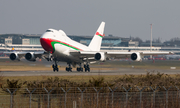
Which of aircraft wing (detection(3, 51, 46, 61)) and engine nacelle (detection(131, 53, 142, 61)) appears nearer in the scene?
engine nacelle (detection(131, 53, 142, 61))

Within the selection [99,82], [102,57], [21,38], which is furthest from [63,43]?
[21,38]

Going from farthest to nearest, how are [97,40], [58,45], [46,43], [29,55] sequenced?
[97,40] → [29,55] → [58,45] → [46,43]

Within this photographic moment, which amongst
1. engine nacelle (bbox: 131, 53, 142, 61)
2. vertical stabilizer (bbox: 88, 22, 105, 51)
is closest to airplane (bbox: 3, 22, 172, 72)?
engine nacelle (bbox: 131, 53, 142, 61)

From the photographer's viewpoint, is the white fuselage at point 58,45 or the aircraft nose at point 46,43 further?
the white fuselage at point 58,45

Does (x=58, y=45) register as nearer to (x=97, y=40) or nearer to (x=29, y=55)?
(x=29, y=55)

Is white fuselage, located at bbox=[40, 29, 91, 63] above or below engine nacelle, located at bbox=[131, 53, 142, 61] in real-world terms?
above

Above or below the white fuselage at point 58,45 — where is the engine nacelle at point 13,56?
below

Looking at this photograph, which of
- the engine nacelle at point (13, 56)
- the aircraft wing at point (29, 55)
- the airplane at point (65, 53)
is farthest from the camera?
the engine nacelle at point (13, 56)

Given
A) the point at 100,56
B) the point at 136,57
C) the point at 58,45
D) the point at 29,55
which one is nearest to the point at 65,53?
the point at 58,45

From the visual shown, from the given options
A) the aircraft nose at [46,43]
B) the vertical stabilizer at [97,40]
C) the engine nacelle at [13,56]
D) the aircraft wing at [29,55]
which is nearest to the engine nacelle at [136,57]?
the vertical stabilizer at [97,40]

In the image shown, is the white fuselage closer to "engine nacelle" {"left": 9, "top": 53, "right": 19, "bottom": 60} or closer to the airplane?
the airplane

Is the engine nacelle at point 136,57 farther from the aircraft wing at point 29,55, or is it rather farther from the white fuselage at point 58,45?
the aircraft wing at point 29,55

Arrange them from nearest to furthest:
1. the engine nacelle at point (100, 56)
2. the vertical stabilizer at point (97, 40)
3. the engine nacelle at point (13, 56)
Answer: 1. the engine nacelle at point (100, 56)
2. the engine nacelle at point (13, 56)
3. the vertical stabilizer at point (97, 40)

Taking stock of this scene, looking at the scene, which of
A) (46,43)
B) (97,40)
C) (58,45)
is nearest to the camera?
(46,43)
